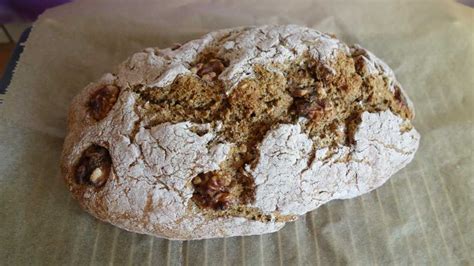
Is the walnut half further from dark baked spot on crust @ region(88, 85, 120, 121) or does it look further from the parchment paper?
dark baked spot on crust @ region(88, 85, 120, 121)

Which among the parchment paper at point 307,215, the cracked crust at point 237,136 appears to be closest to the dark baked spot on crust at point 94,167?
the cracked crust at point 237,136

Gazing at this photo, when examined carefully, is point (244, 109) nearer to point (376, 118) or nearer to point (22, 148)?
point (376, 118)

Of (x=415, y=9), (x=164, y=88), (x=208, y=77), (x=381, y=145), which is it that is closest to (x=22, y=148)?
(x=164, y=88)

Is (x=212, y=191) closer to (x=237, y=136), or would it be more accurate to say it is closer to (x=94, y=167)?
(x=237, y=136)

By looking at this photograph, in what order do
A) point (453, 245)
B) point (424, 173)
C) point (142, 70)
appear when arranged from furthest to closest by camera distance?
point (424, 173)
point (453, 245)
point (142, 70)

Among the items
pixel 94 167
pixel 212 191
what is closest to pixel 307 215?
pixel 212 191

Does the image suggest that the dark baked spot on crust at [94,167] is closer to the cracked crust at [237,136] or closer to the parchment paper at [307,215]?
the cracked crust at [237,136]
